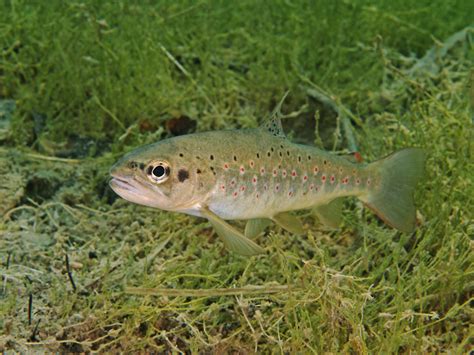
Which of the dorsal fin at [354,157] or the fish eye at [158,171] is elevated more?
the fish eye at [158,171]

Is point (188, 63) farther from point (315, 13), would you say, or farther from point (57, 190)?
point (57, 190)

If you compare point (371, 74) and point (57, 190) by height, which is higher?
point (371, 74)

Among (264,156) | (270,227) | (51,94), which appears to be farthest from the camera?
(51,94)

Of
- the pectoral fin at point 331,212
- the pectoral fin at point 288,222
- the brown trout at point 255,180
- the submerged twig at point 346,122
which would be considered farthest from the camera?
the submerged twig at point 346,122

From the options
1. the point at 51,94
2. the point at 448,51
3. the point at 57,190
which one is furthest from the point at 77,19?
the point at 448,51

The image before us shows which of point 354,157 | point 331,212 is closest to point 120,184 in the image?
point 331,212

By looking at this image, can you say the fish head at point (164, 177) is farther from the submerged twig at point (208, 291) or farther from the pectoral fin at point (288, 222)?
the pectoral fin at point (288, 222)

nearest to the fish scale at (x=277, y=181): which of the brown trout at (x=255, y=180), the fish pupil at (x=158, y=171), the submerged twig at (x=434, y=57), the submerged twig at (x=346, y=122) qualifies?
the brown trout at (x=255, y=180)
